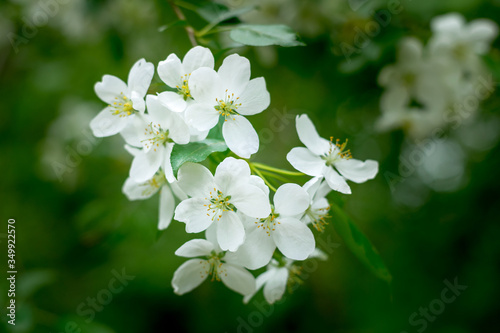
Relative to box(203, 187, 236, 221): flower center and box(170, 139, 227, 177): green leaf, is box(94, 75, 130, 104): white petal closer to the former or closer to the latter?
box(170, 139, 227, 177): green leaf

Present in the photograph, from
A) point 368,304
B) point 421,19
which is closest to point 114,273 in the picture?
point 368,304

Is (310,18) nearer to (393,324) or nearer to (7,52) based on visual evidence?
(7,52)

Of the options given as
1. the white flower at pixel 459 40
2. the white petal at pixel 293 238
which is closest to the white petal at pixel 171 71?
the white petal at pixel 293 238

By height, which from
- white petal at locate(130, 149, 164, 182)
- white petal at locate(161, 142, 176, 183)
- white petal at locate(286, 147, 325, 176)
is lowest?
white petal at locate(286, 147, 325, 176)

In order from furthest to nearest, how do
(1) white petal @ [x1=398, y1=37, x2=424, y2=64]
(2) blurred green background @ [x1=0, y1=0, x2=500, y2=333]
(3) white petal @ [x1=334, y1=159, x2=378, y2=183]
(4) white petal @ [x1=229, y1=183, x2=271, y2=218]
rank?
(2) blurred green background @ [x1=0, y1=0, x2=500, y2=333]
(1) white petal @ [x1=398, y1=37, x2=424, y2=64]
(3) white petal @ [x1=334, y1=159, x2=378, y2=183]
(4) white petal @ [x1=229, y1=183, x2=271, y2=218]

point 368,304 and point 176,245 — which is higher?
point 176,245

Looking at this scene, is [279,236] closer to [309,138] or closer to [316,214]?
[316,214]

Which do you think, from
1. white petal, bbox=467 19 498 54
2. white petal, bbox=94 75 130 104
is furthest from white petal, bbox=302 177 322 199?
white petal, bbox=467 19 498 54
